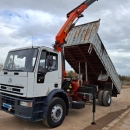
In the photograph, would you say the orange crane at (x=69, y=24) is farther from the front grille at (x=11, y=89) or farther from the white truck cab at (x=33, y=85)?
the front grille at (x=11, y=89)

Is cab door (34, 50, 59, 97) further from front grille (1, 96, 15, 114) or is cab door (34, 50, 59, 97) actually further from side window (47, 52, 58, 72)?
front grille (1, 96, 15, 114)

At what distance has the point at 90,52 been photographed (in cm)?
750

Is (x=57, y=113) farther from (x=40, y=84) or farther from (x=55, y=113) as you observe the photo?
(x=40, y=84)

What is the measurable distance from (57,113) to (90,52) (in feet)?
10.4

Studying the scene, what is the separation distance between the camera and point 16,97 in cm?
520

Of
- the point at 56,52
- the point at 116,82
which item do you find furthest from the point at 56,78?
the point at 116,82

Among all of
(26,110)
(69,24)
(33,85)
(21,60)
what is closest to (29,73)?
(33,85)

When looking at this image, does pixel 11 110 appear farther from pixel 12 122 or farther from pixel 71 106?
pixel 71 106

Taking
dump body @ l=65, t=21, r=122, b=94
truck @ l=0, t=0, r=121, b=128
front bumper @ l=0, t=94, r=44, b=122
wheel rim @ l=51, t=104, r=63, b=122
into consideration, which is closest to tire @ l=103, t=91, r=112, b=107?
dump body @ l=65, t=21, r=122, b=94

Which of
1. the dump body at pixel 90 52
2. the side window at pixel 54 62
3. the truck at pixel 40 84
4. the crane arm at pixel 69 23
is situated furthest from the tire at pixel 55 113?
the dump body at pixel 90 52

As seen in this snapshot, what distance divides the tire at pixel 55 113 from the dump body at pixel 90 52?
2.88 metres

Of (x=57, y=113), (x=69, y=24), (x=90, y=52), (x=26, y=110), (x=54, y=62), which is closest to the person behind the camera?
(x=26, y=110)

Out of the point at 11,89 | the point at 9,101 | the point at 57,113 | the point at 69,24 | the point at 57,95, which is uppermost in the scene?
the point at 69,24

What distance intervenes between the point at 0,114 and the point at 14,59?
2644mm
